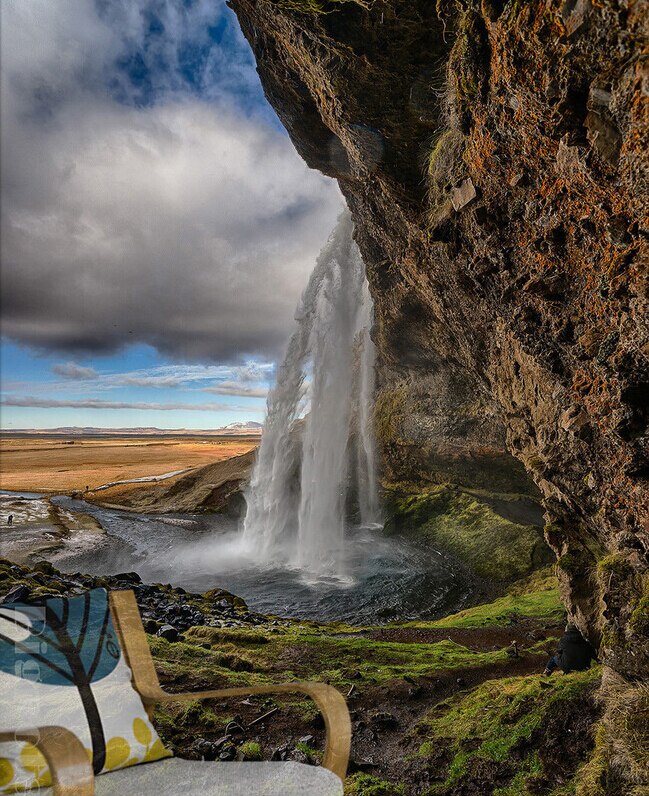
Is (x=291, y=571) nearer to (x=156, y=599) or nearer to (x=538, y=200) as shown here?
(x=156, y=599)

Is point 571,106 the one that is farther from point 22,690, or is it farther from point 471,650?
point 471,650

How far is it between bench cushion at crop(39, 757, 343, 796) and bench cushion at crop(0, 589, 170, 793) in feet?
0.35

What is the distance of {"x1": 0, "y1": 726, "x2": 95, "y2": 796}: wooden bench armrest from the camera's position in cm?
265

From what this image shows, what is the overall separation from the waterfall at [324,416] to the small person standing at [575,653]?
15.6 metres

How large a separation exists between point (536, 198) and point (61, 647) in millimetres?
6950

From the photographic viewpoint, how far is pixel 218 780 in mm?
3482

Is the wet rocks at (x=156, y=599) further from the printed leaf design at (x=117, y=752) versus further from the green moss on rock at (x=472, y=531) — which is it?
the green moss on rock at (x=472, y=531)

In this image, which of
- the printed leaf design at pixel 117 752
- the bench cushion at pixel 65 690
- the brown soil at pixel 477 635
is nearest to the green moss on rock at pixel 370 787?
the bench cushion at pixel 65 690

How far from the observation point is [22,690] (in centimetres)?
324

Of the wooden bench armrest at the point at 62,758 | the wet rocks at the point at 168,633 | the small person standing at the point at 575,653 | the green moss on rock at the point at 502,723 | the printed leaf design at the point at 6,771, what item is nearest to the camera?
the wooden bench armrest at the point at 62,758

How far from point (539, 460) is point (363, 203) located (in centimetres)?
947

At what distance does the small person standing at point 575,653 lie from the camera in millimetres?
5895

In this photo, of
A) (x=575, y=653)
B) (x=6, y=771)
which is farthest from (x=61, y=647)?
(x=575, y=653)

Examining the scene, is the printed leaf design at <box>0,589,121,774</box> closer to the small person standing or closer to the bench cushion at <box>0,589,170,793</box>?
the bench cushion at <box>0,589,170,793</box>
